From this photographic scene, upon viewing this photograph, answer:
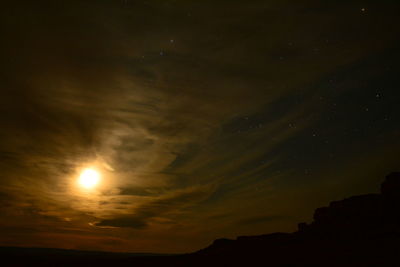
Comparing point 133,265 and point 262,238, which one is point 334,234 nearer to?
point 262,238

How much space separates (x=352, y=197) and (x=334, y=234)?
12.7 metres

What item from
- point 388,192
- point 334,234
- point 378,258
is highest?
point 388,192

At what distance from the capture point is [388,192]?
42.8 m

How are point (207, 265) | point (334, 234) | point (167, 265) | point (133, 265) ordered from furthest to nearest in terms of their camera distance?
point (334, 234) < point (133, 265) < point (167, 265) < point (207, 265)

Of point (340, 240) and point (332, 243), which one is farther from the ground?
point (340, 240)

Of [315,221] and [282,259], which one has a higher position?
[315,221]

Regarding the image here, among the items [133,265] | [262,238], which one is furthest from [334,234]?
[133,265]

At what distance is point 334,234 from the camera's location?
121 ft

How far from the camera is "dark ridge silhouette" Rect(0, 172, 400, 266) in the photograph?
2491 centimetres

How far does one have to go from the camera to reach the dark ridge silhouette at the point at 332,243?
2491cm

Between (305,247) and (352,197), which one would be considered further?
(352,197)

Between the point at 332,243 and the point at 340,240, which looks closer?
the point at 332,243

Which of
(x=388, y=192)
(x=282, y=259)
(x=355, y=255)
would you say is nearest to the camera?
(x=355, y=255)

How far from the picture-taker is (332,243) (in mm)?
30766
